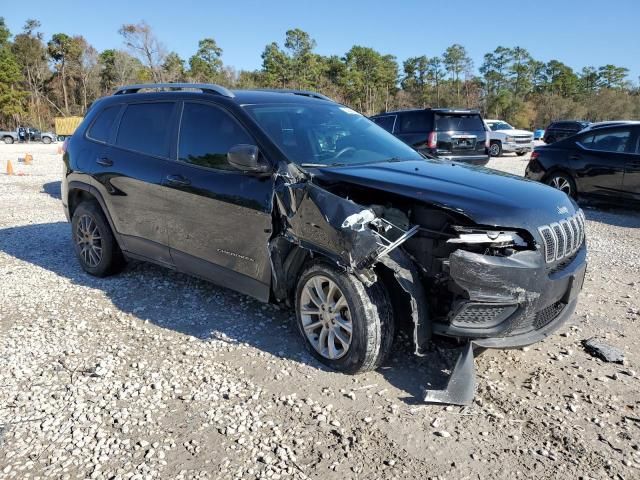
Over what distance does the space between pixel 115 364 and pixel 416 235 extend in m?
2.28

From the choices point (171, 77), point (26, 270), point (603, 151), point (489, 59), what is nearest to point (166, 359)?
point (26, 270)

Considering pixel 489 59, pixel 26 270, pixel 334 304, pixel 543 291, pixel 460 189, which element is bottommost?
pixel 26 270

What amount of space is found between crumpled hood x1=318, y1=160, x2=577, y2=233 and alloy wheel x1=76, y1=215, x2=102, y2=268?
290cm

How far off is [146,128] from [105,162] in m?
0.64

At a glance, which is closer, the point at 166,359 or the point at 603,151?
the point at 166,359

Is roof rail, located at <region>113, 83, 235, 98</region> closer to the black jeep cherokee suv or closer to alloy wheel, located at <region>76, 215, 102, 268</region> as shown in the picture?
the black jeep cherokee suv

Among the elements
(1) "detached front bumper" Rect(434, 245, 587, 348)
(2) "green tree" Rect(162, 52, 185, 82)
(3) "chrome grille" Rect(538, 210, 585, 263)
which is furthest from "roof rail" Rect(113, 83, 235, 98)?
(2) "green tree" Rect(162, 52, 185, 82)

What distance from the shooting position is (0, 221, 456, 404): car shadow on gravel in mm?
3488

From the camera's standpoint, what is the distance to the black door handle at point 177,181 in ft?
13.8

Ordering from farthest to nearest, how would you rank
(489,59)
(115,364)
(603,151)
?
(489,59) < (603,151) < (115,364)

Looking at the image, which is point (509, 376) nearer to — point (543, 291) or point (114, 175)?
point (543, 291)

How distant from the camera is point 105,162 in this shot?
16.5ft

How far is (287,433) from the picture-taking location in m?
2.82

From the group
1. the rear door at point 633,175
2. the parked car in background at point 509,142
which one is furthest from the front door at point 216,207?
the parked car in background at point 509,142
